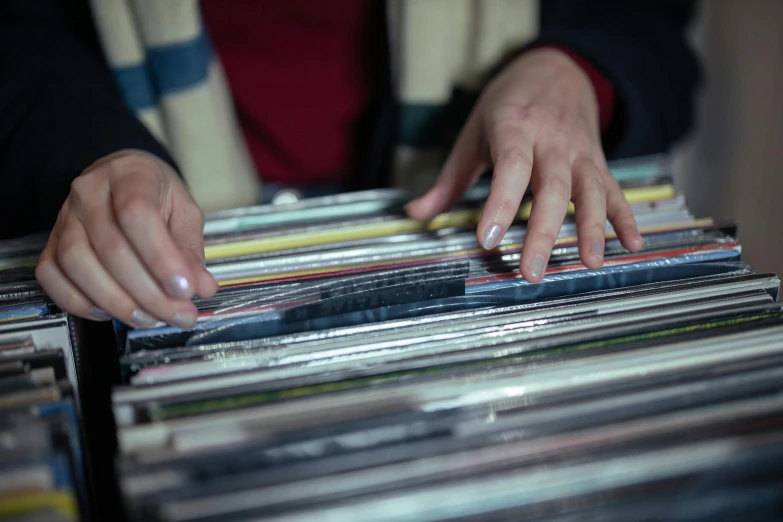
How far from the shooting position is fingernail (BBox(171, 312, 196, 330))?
0.46 meters

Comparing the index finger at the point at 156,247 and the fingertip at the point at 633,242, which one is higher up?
the index finger at the point at 156,247

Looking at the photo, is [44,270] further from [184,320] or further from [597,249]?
[597,249]

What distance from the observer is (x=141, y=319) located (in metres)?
0.47

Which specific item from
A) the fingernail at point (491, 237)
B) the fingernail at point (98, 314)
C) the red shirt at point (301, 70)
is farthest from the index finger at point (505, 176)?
the red shirt at point (301, 70)

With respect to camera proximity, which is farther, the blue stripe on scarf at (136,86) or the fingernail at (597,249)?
the blue stripe on scarf at (136,86)

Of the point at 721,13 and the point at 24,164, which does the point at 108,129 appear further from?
the point at 721,13

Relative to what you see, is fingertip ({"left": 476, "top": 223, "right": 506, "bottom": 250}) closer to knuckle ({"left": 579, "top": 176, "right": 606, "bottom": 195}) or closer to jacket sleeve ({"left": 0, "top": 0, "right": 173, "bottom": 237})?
knuckle ({"left": 579, "top": 176, "right": 606, "bottom": 195})

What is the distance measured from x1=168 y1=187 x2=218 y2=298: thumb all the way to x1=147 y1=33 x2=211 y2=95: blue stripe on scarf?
1.28 ft

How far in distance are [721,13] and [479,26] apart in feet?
2.01

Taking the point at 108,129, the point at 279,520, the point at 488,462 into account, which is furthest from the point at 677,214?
the point at 108,129

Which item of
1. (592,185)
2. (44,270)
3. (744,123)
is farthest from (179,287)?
(744,123)

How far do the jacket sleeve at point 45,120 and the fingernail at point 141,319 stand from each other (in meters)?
0.26

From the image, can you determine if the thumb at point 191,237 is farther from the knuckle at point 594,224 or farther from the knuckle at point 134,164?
the knuckle at point 594,224

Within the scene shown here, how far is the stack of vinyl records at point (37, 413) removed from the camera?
36 cm
